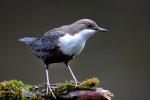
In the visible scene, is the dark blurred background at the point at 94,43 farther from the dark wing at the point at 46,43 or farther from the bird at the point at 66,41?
the bird at the point at 66,41

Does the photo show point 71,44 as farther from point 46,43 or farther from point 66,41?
point 46,43

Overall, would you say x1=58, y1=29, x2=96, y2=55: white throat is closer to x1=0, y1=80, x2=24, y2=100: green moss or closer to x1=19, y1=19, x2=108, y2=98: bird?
x1=19, y1=19, x2=108, y2=98: bird

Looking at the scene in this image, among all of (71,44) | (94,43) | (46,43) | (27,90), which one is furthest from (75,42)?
(94,43)

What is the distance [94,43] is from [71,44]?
3.21 meters

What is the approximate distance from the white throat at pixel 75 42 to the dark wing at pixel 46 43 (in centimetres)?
5

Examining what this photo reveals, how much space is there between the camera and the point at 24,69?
6.65m

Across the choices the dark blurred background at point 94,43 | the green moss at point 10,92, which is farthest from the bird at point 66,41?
the dark blurred background at point 94,43

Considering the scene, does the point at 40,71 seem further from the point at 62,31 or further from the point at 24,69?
the point at 62,31


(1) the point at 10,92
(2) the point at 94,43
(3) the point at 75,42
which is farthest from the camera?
(2) the point at 94,43

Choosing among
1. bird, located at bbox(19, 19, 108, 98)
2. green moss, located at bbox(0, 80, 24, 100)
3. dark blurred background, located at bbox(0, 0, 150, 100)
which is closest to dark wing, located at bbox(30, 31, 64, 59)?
bird, located at bbox(19, 19, 108, 98)

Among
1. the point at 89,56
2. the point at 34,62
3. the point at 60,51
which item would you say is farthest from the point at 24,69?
the point at 60,51

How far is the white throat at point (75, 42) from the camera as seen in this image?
3.69m

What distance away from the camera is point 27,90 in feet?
11.6

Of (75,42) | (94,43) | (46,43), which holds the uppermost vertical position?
(94,43)
